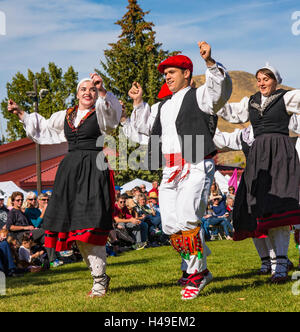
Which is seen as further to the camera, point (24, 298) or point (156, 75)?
point (156, 75)

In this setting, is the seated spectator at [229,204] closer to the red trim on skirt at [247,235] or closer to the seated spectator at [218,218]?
the seated spectator at [218,218]

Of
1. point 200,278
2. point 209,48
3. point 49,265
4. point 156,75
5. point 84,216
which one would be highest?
point 156,75

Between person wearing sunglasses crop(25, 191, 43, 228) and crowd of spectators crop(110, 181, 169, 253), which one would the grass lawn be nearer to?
person wearing sunglasses crop(25, 191, 43, 228)

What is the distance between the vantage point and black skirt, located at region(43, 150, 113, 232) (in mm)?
4652

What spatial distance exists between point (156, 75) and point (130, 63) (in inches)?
78.4

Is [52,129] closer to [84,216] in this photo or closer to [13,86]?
[84,216]

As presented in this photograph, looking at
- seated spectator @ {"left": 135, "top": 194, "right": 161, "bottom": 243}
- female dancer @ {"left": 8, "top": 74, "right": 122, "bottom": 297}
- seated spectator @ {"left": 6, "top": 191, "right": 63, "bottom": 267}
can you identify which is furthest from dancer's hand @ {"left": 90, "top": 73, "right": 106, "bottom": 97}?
seated spectator @ {"left": 135, "top": 194, "right": 161, "bottom": 243}

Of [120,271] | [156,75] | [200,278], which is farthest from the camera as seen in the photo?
[156,75]

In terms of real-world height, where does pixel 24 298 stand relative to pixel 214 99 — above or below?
below

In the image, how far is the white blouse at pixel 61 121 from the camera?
4.71m

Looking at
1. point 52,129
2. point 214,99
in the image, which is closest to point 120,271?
point 52,129

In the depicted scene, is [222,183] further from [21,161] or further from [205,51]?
[205,51]

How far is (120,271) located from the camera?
7.06 m

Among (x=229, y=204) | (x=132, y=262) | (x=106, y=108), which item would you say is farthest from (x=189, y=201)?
(x=229, y=204)
